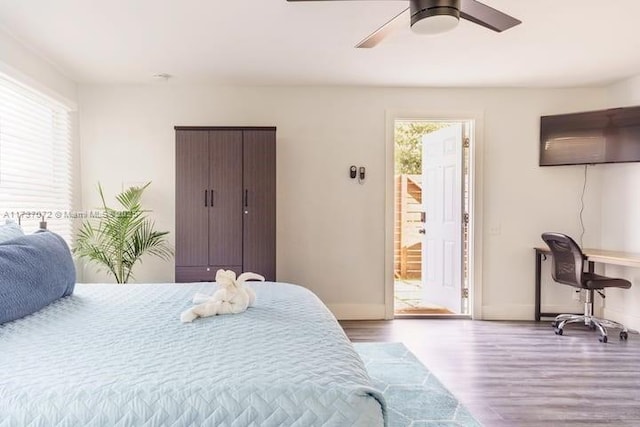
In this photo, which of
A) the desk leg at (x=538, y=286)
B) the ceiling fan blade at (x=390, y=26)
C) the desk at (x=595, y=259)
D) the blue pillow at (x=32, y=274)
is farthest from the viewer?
the desk leg at (x=538, y=286)

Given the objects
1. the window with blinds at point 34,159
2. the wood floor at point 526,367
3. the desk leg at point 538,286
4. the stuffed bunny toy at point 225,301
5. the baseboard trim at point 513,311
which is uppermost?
the window with blinds at point 34,159

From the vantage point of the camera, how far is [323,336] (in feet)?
4.42

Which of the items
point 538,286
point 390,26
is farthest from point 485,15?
point 538,286

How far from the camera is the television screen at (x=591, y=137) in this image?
359cm

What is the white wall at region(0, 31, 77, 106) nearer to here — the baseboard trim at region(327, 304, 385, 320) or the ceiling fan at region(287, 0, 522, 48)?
the ceiling fan at region(287, 0, 522, 48)

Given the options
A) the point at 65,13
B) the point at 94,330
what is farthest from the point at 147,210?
the point at 94,330

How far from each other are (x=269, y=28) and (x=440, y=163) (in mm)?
2593

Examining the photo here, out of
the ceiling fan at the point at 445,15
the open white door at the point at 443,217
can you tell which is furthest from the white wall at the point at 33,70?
the open white door at the point at 443,217

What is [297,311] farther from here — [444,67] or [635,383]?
[444,67]

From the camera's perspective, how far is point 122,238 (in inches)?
137

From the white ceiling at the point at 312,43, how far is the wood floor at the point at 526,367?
2.34 meters

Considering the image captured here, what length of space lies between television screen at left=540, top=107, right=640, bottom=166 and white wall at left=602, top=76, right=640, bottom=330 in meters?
0.21

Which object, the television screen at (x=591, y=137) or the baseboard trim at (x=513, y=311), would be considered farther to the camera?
the baseboard trim at (x=513, y=311)

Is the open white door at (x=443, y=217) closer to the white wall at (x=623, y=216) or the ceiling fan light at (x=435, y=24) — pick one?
the white wall at (x=623, y=216)
